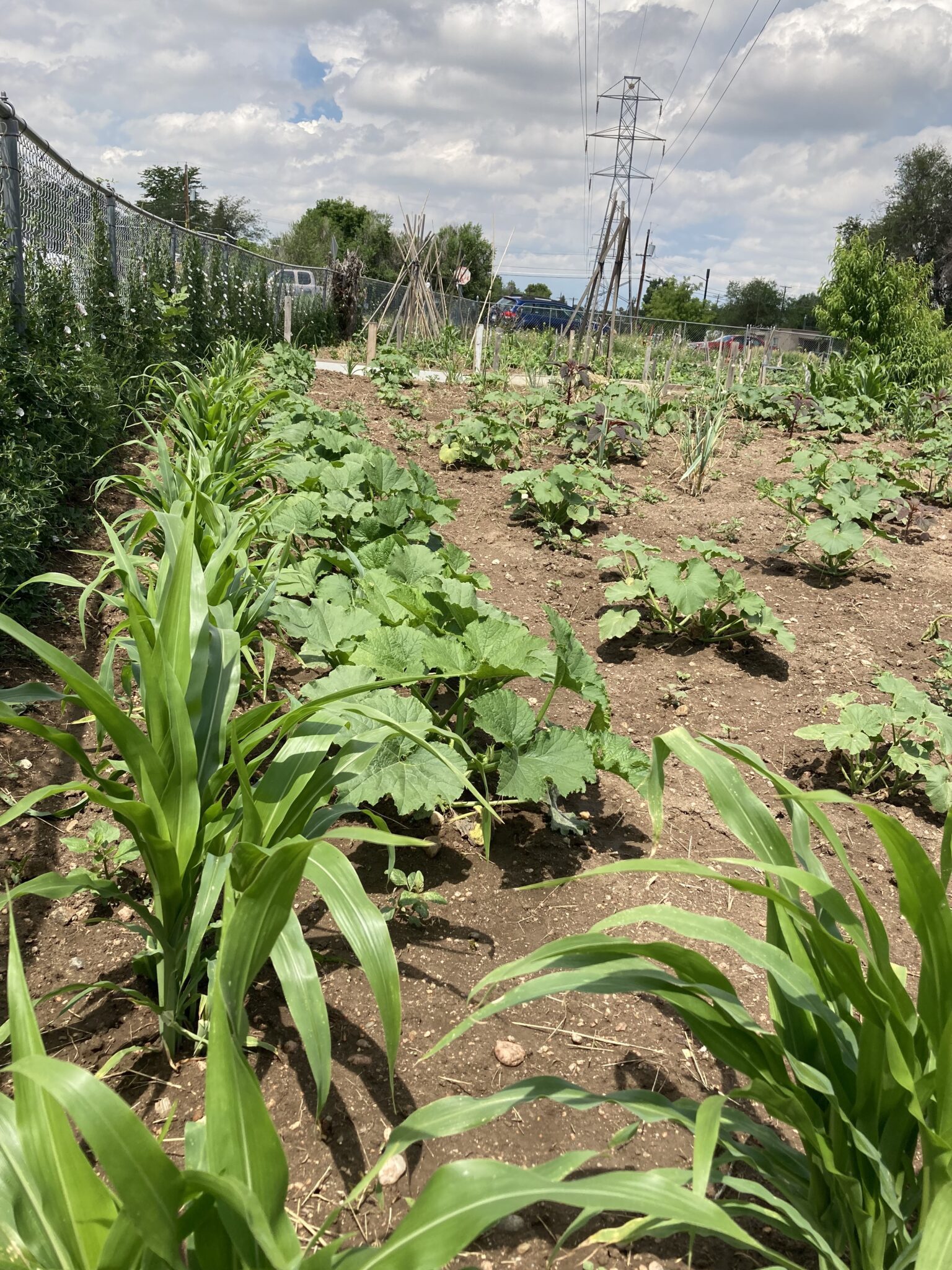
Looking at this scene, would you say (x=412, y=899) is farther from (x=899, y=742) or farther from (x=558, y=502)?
(x=558, y=502)

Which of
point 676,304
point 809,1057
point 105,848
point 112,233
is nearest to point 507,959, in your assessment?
point 809,1057

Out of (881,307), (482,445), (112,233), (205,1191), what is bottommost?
(205,1191)

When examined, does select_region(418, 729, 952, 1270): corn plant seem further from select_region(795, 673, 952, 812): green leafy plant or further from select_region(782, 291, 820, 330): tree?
select_region(782, 291, 820, 330): tree

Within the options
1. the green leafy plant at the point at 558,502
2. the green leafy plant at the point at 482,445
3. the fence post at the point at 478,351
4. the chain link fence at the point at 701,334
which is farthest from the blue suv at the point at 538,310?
the green leafy plant at the point at 558,502

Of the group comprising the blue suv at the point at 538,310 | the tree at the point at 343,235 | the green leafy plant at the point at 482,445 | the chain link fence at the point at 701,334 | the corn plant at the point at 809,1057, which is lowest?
the corn plant at the point at 809,1057

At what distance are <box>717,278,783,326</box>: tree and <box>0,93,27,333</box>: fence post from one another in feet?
179

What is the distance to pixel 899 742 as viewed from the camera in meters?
2.59

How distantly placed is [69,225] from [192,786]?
5.79m

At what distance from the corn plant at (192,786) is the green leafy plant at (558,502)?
3574 millimetres

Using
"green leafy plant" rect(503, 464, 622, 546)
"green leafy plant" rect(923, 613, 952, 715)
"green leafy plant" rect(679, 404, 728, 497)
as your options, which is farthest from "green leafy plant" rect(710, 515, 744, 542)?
Result: "green leafy plant" rect(923, 613, 952, 715)

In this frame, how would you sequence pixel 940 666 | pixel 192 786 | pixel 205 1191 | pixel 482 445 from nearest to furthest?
1. pixel 205 1191
2. pixel 192 786
3. pixel 940 666
4. pixel 482 445

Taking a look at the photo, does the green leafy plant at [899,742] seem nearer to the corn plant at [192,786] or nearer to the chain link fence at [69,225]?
the corn plant at [192,786]

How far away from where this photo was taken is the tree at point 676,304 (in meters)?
50.5

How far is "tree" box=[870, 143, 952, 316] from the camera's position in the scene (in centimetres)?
3397
